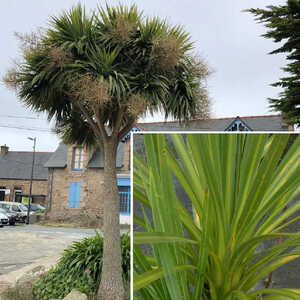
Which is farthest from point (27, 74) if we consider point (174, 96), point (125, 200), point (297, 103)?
point (125, 200)

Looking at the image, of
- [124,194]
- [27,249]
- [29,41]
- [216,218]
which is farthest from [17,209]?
[216,218]

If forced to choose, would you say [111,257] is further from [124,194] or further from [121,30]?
[124,194]

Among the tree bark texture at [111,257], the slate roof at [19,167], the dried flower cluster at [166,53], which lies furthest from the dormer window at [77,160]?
the dried flower cluster at [166,53]

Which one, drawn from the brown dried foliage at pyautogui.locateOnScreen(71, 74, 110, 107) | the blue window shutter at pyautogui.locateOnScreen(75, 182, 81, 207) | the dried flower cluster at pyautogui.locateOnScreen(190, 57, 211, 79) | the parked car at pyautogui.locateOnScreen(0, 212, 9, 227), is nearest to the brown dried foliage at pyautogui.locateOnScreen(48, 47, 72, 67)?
the brown dried foliage at pyautogui.locateOnScreen(71, 74, 110, 107)

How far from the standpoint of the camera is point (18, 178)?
32.8 metres

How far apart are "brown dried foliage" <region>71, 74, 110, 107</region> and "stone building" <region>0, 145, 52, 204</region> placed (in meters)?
30.2

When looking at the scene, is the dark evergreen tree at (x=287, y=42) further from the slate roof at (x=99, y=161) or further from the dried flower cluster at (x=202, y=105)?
the slate roof at (x=99, y=161)

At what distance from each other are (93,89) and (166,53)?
3.66ft

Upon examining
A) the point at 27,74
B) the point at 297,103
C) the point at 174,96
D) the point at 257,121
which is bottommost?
the point at 174,96

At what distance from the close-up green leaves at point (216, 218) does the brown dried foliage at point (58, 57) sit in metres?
3.59

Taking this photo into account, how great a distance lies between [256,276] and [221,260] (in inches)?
7.2

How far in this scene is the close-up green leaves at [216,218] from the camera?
4.15 feet

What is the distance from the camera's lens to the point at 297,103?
1048 centimetres

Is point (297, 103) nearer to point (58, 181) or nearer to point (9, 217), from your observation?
point (58, 181)
